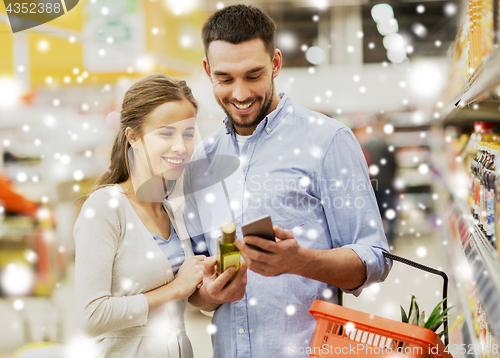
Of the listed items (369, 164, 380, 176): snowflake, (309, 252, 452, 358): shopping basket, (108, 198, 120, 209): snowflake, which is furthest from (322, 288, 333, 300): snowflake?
(369, 164, 380, 176): snowflake

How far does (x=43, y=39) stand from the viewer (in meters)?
4.18

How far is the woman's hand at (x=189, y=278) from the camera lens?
1365 mm

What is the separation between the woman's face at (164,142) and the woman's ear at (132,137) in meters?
→ 0.01

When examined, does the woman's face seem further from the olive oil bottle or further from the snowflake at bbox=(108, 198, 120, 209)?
the olive oil bottle

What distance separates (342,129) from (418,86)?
402 cm

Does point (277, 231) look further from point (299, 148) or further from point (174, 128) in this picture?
point (174, 128)

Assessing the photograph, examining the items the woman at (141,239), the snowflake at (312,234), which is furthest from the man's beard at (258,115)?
the snowflake at (312,234)

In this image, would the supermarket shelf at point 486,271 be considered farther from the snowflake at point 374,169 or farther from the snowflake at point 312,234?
the snowflake at point 374,169

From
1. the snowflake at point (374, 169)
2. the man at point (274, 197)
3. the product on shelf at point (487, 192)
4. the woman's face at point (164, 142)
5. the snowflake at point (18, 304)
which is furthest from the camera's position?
the snowflake at point (374, 169)

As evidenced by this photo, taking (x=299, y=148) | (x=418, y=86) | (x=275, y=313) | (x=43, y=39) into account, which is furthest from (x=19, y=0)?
(x=418, y=86)

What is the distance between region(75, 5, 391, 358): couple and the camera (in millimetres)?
1280

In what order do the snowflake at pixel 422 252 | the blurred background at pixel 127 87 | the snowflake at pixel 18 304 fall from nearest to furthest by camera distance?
1. the blurred background at pixel 127 87
2. the snowflake at pixel 18 304
3. the snowflake at pixel 422 252

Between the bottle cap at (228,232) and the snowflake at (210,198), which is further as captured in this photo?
the snowflake at (210,198)

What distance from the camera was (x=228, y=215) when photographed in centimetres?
148
